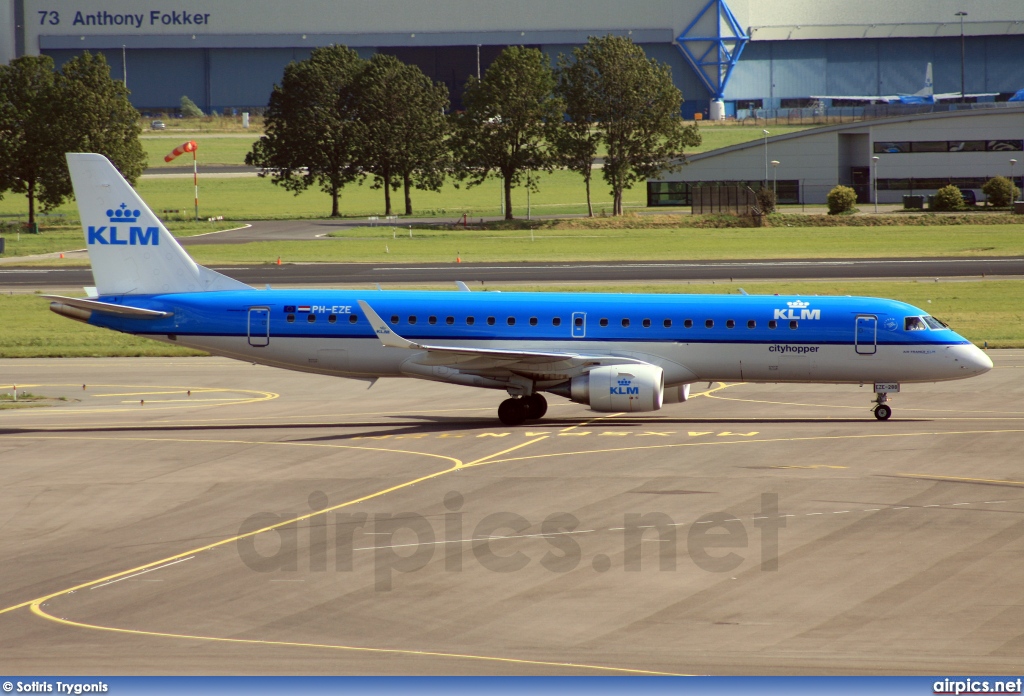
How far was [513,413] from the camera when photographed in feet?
127

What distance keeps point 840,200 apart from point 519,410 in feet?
295

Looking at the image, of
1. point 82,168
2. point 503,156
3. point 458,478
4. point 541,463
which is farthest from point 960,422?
point 503,156

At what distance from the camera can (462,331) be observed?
39.2 meters

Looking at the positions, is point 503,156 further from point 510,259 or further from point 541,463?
point 541,463

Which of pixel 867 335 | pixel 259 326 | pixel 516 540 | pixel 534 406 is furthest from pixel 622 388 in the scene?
pixel 516 540

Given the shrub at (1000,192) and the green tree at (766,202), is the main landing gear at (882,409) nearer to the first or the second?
the green tree at (766,202)

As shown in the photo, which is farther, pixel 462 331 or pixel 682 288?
pixel 682 288

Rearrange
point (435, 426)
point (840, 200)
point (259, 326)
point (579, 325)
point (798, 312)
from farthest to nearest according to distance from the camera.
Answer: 1. point (840, 200)
2. point (259, 326)
3. point (579, 325)
4. point (435, 426)
5. point (798, 312)

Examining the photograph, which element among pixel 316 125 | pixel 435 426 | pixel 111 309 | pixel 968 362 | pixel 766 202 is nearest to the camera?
pixel 968 362

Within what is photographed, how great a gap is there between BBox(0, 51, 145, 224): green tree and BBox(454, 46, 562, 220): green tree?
3365cm

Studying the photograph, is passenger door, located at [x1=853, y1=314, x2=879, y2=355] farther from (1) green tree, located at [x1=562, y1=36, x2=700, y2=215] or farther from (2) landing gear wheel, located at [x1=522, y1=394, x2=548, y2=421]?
(1) green tree, located at [x1=562, y1=36, x2=700, y2=215]

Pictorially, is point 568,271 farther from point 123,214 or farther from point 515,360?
point 515,360

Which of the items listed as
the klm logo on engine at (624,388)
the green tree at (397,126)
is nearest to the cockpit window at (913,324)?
the klm logo on engine at (624,388)

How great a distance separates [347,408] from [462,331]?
20.1 ft
